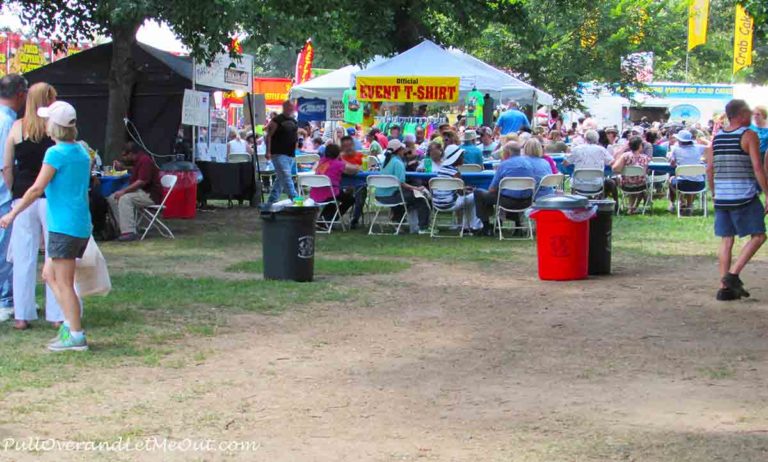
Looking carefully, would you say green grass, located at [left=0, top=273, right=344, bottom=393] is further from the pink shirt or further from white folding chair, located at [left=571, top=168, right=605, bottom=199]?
white folding chair, located at [left=571, top=168, right=605, bottom=199]

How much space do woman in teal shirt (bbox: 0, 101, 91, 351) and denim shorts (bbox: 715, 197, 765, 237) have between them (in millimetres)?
5344

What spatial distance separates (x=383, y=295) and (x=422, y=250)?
3496 mm

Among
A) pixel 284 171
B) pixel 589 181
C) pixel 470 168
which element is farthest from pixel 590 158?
pixel 284 171

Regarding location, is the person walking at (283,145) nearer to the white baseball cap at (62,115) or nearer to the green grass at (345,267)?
the green grass at (345,267)

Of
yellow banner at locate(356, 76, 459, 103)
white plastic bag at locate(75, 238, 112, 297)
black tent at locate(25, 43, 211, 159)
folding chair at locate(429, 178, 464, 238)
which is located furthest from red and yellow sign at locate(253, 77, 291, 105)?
white plastic bag at locate(75, 238, 112, 297)

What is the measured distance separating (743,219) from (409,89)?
9.72 m

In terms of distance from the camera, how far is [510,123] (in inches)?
811

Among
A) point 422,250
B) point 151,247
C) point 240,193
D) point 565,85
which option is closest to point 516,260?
point 422,250

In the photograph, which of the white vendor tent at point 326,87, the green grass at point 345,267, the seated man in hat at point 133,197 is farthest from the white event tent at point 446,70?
the green grass at point 345,267

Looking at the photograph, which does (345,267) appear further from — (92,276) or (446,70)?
(446,70)

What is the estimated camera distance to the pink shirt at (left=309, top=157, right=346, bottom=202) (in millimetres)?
15367

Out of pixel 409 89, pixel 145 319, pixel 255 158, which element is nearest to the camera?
pixel 145 319

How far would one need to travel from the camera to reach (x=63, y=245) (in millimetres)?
7199

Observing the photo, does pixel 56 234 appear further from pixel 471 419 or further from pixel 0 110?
→ pixel 471 419
